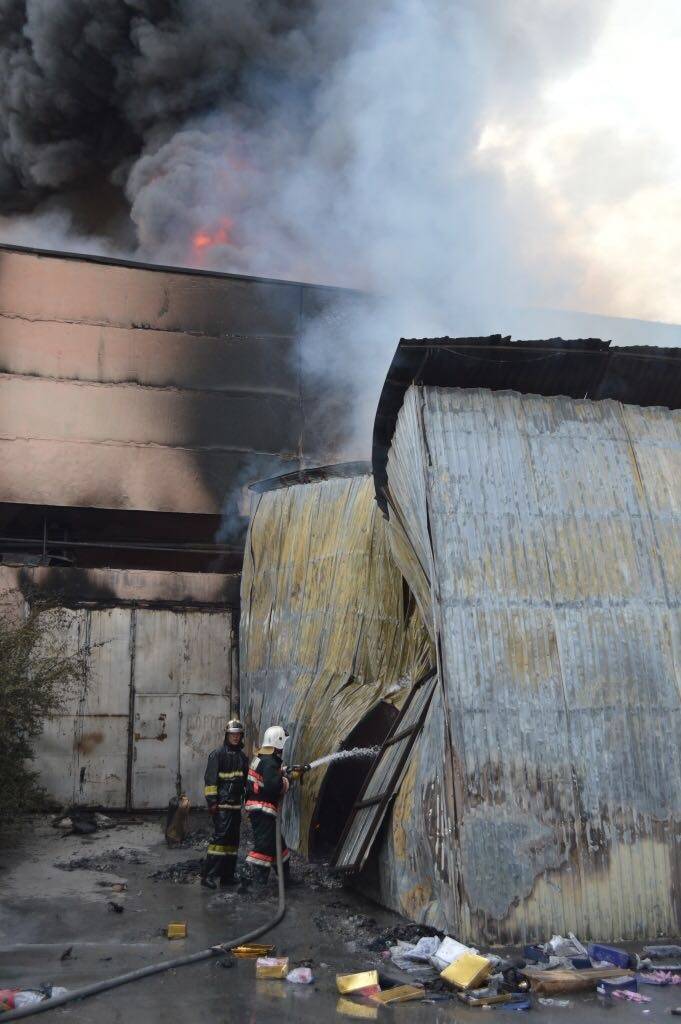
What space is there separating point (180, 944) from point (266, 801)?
6.33 feet

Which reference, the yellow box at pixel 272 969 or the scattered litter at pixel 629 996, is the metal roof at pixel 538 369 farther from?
the scattered litter at pixel 629 996

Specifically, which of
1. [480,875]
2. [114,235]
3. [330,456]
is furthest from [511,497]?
[114,235]

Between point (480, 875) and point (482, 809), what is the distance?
0.41m

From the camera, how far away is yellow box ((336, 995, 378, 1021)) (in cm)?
430

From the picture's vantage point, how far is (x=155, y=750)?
11.6 metres

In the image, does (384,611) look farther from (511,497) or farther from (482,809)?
(482,809)

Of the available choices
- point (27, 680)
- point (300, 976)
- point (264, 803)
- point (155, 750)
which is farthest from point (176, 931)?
point (155, 750)

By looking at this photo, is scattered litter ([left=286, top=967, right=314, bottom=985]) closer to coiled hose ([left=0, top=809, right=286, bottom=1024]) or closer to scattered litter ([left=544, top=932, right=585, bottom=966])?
coiled hose ([left=0, top=809, right=286, bottom=1024])

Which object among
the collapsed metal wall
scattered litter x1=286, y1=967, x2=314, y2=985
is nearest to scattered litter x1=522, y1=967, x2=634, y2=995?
scattered litter x1=286, y1=967, x2=314, y2=985

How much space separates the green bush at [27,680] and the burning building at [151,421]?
1177mm

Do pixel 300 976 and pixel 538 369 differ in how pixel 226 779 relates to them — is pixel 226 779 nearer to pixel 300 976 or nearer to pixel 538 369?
pixel 300 976

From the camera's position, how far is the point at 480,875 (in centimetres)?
559

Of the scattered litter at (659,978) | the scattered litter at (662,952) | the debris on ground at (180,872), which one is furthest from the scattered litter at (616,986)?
the debris on ground at (180,872)

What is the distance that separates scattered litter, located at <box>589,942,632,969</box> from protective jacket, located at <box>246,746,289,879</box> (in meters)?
2.92
